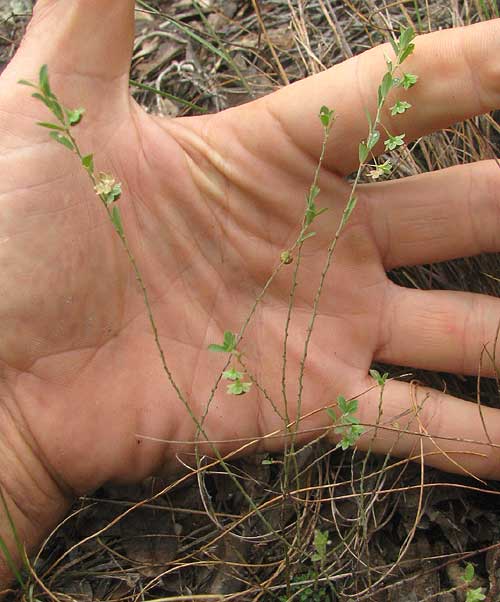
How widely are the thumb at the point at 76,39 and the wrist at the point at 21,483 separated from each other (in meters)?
0.91

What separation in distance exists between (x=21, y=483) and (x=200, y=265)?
2.60 feet

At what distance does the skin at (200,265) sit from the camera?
1.90m

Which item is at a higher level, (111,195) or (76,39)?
(76,39)

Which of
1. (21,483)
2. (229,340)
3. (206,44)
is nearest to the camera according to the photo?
(229,340)

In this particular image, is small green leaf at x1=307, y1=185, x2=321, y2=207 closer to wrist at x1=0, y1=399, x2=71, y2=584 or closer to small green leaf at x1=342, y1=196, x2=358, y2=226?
small green leaf at x1=342, y1=196, x2=358, y2=226

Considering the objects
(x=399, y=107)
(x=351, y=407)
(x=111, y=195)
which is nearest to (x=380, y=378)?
(x=351, y=407)

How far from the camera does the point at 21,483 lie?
2.05 metres

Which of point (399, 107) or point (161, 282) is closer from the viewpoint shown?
point (399, 107)

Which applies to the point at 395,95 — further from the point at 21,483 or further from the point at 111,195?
the point at 21,483

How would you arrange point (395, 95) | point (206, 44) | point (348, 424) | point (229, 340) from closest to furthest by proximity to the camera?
1. point (229, 340)
2. point (348, 424)
3. point (395, 95)
4. point (206, 44)

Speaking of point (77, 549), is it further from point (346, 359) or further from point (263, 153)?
point (263, 153)

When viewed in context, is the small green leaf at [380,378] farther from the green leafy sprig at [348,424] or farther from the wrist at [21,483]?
the wrist at [21,483]

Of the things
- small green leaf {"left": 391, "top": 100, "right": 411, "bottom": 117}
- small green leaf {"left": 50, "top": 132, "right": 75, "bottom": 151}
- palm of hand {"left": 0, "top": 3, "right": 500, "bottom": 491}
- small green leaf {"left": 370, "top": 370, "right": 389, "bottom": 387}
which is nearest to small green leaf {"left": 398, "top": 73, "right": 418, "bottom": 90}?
small green leaf {"left": 391, "top": 100, "right": 411, "bottom": 117}

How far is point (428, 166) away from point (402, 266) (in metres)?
0.39
